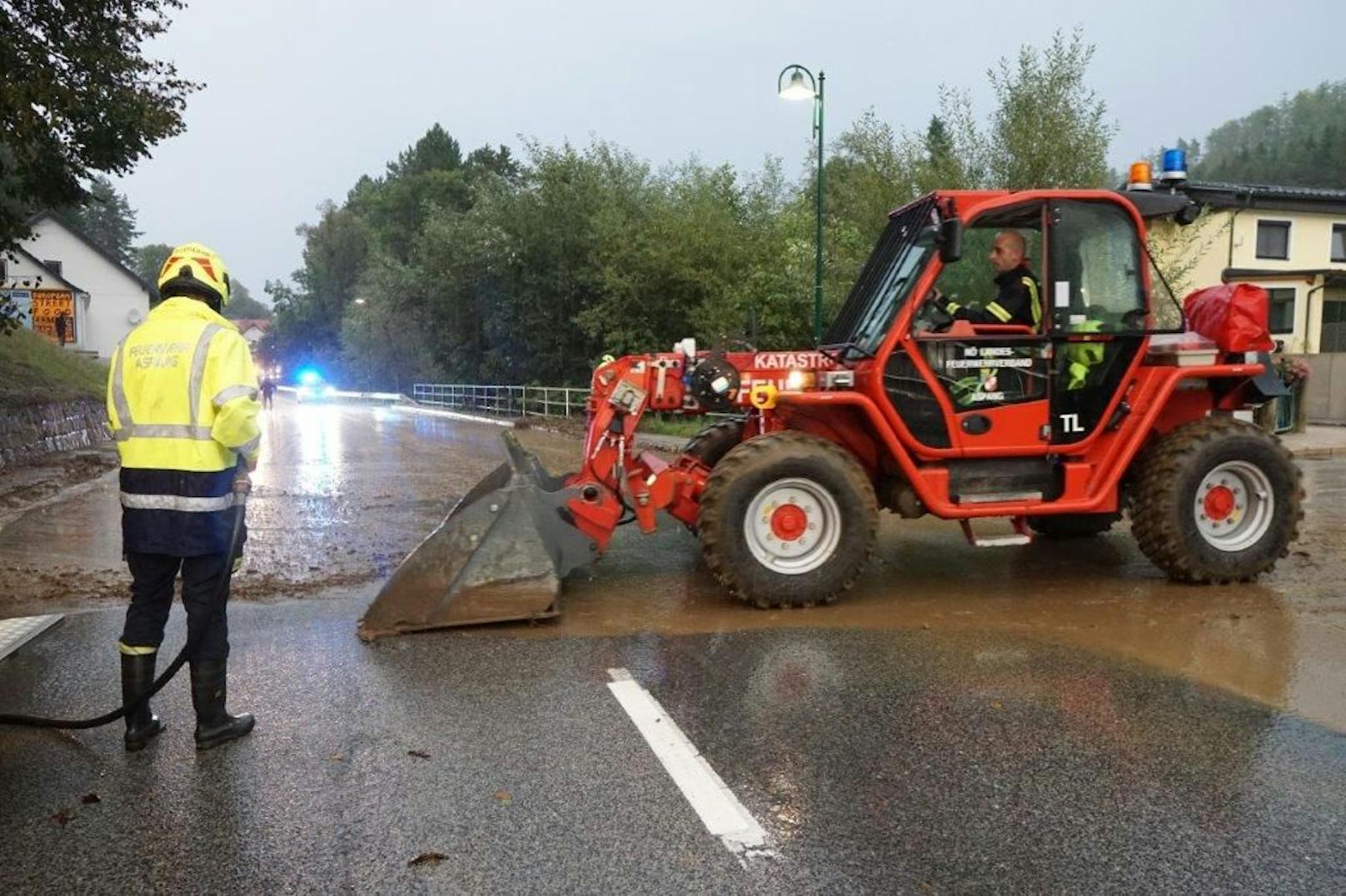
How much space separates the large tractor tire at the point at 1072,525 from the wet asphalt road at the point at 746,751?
1.30m

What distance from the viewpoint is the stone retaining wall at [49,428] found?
46.4 ft

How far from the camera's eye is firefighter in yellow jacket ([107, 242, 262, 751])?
3934mm

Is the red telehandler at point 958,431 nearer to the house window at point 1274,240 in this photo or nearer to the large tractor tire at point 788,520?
the large tractor tire at point 788,520

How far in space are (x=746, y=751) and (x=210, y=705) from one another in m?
2.25

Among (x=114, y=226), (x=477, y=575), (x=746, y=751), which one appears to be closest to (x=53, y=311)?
(x=477, y=575)

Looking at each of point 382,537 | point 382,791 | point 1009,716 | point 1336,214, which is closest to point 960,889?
point 1009,716

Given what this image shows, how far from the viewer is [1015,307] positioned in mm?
6508

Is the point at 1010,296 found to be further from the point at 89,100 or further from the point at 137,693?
the point at 89,100

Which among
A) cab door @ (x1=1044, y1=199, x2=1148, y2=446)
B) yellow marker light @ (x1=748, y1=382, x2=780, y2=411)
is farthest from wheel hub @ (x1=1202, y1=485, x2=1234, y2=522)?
yellow marker light @ (x1=748, y1=382, x2=780, y2=411)

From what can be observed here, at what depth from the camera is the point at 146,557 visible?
4.02 m

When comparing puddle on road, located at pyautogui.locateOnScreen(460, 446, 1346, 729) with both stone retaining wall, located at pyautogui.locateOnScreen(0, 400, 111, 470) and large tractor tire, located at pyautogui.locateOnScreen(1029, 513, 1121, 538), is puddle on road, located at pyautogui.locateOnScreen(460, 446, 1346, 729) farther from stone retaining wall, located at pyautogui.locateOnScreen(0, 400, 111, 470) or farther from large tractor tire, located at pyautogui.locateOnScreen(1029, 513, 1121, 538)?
stone retaining wall, located at pyautogui.locateOnScreen(0, 400, 111, 470)

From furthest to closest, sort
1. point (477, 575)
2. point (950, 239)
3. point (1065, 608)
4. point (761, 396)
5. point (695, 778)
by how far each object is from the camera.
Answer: point (761, 396), point (1065, 608), point (950, 239), point (477, 575), point (695, 778)

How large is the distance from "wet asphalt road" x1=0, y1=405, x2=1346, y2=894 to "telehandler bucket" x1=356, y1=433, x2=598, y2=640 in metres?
0.14

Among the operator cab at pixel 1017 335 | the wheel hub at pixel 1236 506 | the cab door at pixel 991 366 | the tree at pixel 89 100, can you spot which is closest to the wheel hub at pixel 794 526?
the operator cab at pixel 1017 335
